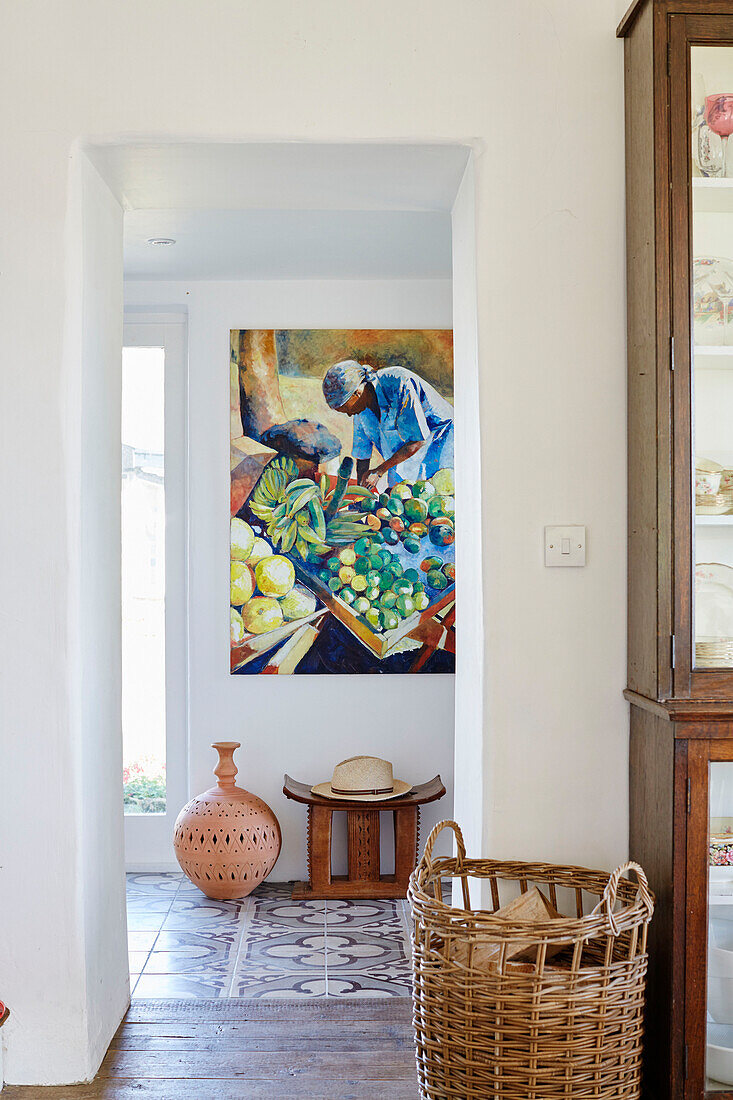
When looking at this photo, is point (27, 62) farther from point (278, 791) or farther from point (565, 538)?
point (278, 791)

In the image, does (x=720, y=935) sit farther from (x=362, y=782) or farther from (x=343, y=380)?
(x=343, y=380)

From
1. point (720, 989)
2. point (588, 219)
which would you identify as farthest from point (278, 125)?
point (720, 989)

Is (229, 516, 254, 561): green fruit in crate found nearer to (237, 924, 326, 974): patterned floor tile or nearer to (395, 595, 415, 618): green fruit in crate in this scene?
(395, 595, 415, 618): green fruit in crate

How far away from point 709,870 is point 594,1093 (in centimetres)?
48

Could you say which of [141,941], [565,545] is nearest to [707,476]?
[565,545]

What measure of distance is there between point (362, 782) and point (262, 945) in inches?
28.0

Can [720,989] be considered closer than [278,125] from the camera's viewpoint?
Yes

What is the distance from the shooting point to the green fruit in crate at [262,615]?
3.89 metres

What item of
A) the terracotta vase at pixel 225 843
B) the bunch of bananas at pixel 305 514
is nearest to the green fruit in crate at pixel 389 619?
the bunch of bananas at pixel 305 514

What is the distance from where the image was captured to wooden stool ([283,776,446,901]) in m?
3.65

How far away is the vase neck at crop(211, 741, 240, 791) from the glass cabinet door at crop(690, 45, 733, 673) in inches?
83.4

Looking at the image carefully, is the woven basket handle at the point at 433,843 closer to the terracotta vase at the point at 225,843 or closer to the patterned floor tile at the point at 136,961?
the patterned floor tile at the point at 136,961

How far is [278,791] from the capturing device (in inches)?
154

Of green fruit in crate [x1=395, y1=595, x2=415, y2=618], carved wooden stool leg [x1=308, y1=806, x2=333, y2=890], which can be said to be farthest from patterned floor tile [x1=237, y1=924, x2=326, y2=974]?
green fruit in crate [x1=395, y1=595, x2=415, y2=618]
